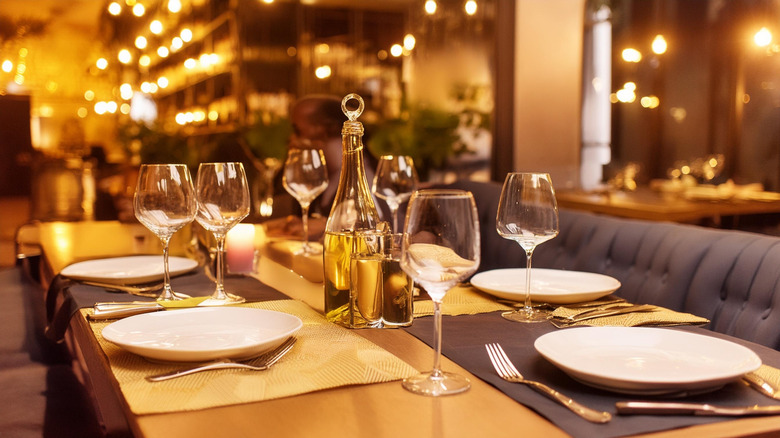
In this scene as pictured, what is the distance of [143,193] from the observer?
129 centimetres

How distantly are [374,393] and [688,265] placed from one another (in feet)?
3.76

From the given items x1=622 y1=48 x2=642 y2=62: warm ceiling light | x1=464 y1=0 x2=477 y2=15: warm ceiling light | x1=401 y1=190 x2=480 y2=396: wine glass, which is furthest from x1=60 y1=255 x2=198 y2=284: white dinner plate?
x1=622 y1=48 x2=642 y2=62: warm ceiling light

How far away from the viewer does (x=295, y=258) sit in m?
1.80

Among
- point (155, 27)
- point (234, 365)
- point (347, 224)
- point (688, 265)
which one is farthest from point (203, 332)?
point (155, 27)

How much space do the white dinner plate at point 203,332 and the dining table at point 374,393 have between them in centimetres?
3

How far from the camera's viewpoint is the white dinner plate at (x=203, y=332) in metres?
0.90

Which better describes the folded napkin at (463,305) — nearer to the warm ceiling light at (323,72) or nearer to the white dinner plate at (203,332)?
the white dinner plate at (203,332)

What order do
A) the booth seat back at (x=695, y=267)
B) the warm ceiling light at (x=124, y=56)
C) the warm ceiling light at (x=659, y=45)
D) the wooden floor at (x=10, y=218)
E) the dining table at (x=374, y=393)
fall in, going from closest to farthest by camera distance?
the dining table at (x=374, y=393), the booth seat back at (x=695, y=267), the warm ceiling light at (x=659, y=45), the wooden floor at (x=10, y=218), the warm ceiling light at (x=124, y=56)

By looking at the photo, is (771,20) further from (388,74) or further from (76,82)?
(76,82)

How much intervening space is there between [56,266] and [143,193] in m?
0.55

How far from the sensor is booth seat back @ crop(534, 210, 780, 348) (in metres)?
1.50

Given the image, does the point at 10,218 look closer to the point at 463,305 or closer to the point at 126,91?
the point at 126,91

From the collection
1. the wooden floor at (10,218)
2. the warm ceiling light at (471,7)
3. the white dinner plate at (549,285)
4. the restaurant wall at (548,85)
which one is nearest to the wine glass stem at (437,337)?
the white dinner plate at (549,285)

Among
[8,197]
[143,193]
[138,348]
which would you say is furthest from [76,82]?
[138,348]
